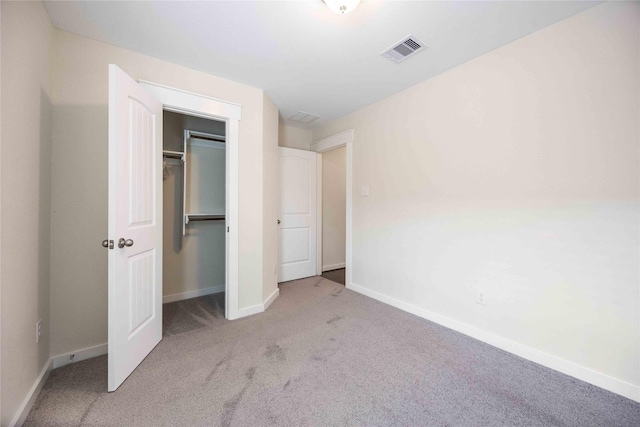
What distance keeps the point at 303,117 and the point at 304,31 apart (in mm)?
1807

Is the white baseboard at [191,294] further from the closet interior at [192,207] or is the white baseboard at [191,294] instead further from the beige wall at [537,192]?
the beige wall at [537,192]

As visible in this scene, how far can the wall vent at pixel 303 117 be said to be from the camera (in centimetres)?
351

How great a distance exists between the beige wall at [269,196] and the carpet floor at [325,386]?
71cm

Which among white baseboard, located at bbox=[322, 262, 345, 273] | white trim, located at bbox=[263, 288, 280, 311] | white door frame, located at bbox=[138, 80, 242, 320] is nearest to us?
white door frame, located at bbox=[138, 80, 242, 320]

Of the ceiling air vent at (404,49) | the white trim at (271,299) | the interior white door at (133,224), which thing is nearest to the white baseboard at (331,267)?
the white trim at (271,299)

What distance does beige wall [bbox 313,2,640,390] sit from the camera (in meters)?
1.56

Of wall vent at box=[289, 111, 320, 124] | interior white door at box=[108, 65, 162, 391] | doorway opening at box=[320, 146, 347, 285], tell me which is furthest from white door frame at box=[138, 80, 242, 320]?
doorway opening at box=[320, 146, 347, 285]

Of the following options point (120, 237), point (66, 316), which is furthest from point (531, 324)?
point (66, 316)

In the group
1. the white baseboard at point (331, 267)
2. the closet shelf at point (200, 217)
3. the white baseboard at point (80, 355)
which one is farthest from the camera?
the white baseboard at point (331, 267)

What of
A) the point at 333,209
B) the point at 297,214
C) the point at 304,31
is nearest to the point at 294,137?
the point at 297,214

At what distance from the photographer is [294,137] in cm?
407

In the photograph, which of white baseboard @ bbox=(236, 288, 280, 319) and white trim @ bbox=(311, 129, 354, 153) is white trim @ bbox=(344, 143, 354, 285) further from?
white baseboard @ bbox=(236, 288, 280, 319)

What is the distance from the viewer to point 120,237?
160 cm

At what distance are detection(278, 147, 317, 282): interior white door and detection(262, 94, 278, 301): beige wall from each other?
0.67 meters
